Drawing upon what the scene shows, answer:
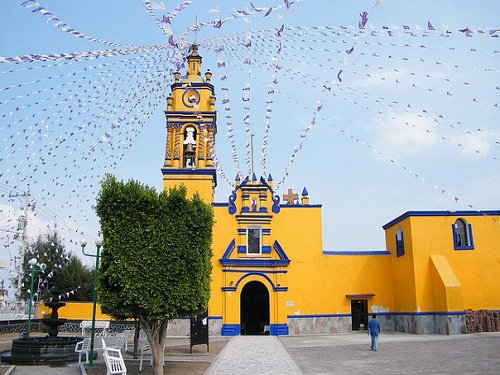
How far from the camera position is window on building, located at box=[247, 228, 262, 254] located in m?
26.1

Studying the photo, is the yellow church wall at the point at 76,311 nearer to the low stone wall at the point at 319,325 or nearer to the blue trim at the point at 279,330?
the blue trim at the point at 279,330

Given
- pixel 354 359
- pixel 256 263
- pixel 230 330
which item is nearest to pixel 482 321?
pixel 256 263

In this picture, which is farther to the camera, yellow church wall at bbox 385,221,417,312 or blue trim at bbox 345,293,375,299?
blue trim at bbox 345,293,375,299

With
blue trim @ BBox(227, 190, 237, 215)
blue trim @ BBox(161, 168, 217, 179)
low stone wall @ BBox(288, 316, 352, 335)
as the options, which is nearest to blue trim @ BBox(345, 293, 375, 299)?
low stone wall @ BBox(288, 316, 352, 335)

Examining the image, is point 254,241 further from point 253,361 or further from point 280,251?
point 253,361

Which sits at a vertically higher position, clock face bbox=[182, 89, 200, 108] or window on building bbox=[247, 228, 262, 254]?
clock face bbox=[182, 89, 200, 108]

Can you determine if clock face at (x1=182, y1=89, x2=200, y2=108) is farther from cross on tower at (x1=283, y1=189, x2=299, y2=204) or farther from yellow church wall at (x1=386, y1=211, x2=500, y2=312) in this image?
yellow church wall at (x1=386, y1=211, x2=500, y2=312)

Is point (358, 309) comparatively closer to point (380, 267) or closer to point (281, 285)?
point (380, 267)

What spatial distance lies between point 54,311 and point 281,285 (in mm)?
13122

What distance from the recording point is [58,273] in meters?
37.2

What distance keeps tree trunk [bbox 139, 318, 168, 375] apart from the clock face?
1710 cm

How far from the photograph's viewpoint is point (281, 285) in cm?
2552

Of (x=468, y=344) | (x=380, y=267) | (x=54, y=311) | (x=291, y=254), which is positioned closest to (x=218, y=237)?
(x=291, y=254)

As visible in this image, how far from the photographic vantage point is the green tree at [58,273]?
36594mm
